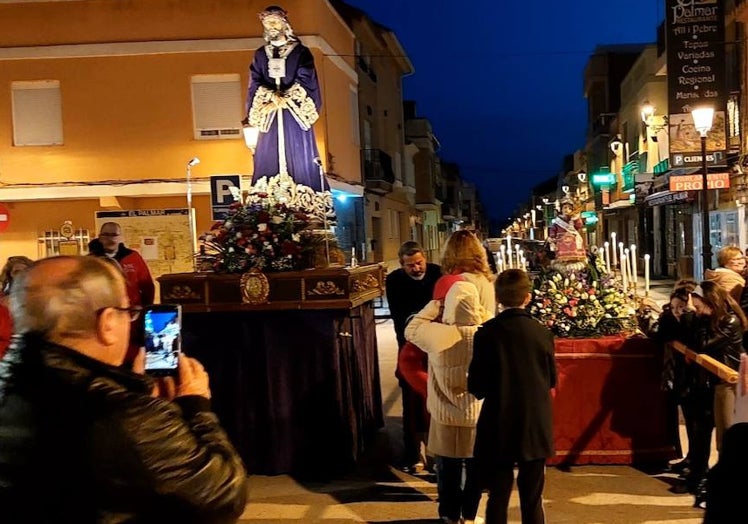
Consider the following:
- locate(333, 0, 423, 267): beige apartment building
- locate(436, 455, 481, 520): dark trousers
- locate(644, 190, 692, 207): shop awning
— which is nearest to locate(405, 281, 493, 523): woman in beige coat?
locate(436, 455, 481, 520): dark trousers

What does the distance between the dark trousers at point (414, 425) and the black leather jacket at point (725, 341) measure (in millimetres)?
2099

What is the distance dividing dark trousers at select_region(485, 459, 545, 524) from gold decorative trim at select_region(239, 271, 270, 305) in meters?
2.28

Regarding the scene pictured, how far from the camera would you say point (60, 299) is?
5.82 ft

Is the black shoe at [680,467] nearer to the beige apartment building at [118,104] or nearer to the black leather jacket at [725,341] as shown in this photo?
the black leather jacket at [725,341]

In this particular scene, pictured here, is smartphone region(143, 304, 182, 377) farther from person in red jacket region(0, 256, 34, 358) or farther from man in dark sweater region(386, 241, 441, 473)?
man in dark sweater region(386, 241, 441, 473)

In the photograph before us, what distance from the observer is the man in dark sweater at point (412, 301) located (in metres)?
5.89

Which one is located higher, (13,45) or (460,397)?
(13,45)

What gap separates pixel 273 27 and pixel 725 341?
488 cm

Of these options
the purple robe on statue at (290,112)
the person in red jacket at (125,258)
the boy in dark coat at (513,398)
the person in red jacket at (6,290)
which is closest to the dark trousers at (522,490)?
the boy in dark coat at (513,398)

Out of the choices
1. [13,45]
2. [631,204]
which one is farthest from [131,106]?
[631,204]

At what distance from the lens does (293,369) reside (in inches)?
223

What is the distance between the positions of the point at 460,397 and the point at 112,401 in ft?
9.80

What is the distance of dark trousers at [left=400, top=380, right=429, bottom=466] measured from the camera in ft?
19.4

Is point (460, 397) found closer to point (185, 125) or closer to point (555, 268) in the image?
point (555, 268)
